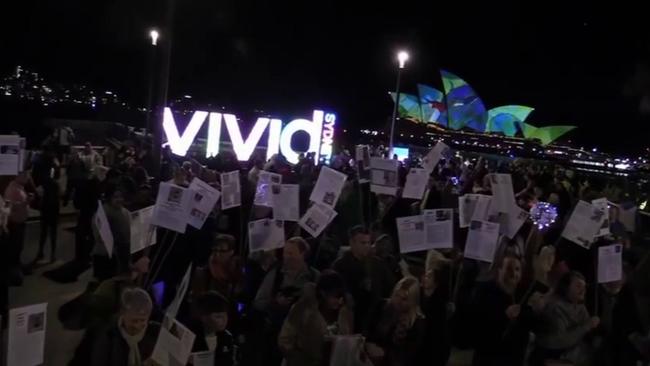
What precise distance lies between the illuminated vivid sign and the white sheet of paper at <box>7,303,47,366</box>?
50.4 feet

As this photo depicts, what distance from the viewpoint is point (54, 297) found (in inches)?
336

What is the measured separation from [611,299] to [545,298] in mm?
993

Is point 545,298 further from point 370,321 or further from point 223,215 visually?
point 223,215

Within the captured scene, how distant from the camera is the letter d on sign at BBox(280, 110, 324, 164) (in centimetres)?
2183

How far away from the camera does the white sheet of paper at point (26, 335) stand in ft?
10.1

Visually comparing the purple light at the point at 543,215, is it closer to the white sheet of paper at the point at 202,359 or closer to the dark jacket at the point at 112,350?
the white sheet of paper at the point at 202,359

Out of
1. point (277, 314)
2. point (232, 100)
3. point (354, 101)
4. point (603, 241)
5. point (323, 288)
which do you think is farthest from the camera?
point (354, 101)

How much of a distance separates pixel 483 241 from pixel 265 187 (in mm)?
2451

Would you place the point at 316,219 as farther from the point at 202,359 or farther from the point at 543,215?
the point at 543,215

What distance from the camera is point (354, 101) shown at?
6494cm

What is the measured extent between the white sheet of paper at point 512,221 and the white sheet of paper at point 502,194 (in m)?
0.05

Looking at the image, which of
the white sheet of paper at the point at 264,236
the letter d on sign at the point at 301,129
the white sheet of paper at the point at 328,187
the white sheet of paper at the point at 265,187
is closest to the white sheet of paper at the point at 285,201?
the white sheet of paper at the point at 328,187

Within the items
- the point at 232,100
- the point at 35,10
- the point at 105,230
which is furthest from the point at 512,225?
the point at 232,100

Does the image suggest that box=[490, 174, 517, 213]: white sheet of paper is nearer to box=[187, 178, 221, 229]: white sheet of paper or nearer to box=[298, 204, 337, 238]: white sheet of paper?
box=[298, 204, 337, 238]: white sheet of paper
